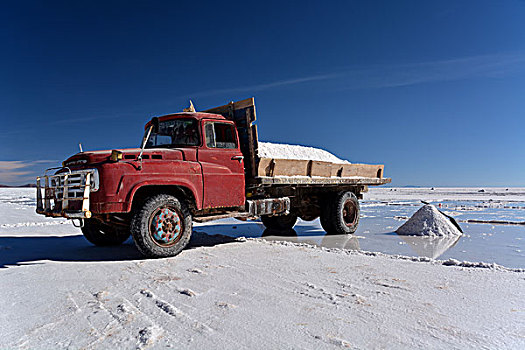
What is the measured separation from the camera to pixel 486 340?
8.49 feet

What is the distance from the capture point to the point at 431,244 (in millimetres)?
7340

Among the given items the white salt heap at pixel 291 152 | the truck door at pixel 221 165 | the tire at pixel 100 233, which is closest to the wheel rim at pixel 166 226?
the truck door at pixel 221 165

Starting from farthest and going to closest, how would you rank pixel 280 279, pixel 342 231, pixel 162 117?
pixel 342 231
pixel 162 117
pixel 280 279

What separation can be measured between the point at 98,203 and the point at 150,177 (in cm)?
85

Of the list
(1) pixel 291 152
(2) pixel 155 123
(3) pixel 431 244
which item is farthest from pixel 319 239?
(2) pixel 155 123

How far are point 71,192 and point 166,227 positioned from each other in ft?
5.24

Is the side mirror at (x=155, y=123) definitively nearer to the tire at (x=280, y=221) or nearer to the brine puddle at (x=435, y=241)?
the brine puddle at (x=435, y=241)

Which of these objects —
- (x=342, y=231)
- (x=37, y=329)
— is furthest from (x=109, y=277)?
(x=342, y=231)

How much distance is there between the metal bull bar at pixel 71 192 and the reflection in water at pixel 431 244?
5.58 m

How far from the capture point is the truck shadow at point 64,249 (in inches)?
227

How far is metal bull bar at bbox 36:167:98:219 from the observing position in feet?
17.2

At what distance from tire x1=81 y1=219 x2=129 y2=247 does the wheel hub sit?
6.16ft

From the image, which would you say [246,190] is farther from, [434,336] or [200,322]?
[434,336]

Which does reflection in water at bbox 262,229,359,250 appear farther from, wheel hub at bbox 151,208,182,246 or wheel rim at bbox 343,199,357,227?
wheel hub at bbox 151,208,182,246
